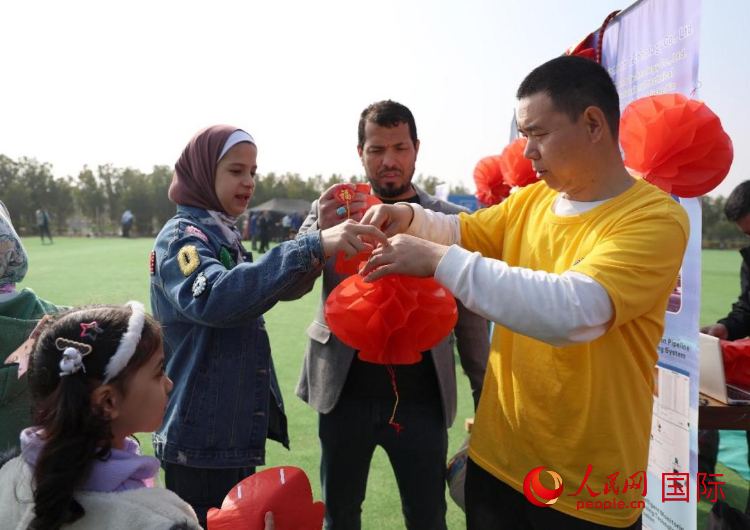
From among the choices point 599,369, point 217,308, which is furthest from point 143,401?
point 599,369

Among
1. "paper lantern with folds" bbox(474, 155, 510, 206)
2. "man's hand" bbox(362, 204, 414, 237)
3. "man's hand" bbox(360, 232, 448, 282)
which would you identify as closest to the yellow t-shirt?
"man's hand" bbox(360, 232, 448, 282)

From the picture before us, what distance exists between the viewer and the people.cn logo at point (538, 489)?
1419 millimetres

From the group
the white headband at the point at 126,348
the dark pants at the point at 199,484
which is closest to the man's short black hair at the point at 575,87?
the white headband at the point at 126,348

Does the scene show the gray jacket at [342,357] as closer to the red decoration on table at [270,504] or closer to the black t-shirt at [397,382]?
the black t-shirt at [397,382]

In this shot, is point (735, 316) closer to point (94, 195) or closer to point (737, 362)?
point (737, 362)

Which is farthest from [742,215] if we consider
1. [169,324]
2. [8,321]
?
[8,321]

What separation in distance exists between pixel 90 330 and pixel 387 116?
5.64ft

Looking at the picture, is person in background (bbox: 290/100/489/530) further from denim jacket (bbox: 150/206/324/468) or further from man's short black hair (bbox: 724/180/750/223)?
man's short black hair (bbox: 724/180/750/223)

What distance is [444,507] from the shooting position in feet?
7.34

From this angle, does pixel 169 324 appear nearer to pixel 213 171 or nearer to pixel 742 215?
pixel 213 171

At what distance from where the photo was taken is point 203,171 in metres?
1.87

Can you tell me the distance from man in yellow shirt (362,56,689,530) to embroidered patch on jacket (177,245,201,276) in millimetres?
558

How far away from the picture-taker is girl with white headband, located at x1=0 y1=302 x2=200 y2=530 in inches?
43.6

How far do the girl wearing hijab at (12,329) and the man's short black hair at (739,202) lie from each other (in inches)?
154
